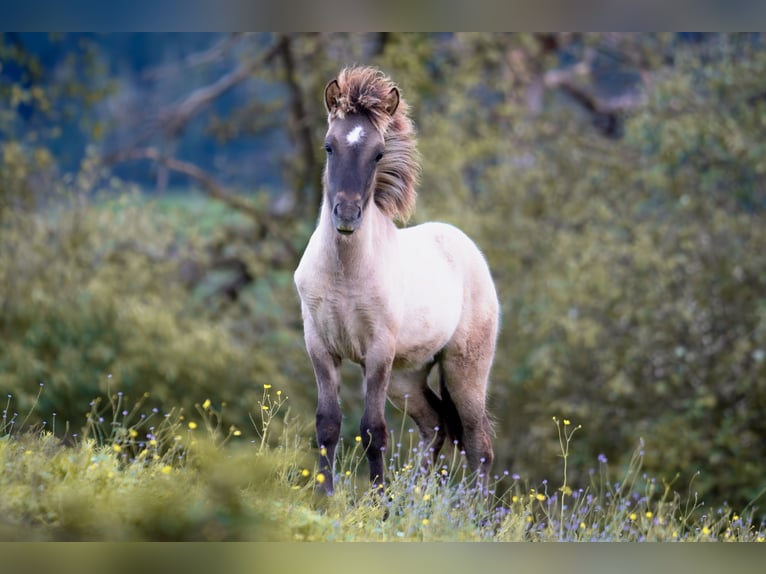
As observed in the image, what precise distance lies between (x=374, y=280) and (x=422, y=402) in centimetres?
109

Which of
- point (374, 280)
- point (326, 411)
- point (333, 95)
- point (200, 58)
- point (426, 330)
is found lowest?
point (326, 411)

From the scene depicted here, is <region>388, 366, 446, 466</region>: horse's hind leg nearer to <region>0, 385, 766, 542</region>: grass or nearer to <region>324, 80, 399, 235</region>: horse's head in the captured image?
<region>0, 385, 766, 542</region>: grass

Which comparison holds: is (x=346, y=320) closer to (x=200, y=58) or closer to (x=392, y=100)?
(x=392, y=100)

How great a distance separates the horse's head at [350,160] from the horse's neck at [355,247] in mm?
100

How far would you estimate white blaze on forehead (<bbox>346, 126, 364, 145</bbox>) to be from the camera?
4.62 m

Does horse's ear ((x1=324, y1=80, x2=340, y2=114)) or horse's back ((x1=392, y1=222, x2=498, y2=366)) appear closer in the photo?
horse's ear ((x1=324, y1=80, x2=340, y2=114))

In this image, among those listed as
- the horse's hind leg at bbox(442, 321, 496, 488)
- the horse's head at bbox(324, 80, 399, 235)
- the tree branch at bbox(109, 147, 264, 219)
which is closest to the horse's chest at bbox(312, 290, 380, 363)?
the horse's head at bbox(324, 80, 399, 235)

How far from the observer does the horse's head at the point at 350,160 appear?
4500mm

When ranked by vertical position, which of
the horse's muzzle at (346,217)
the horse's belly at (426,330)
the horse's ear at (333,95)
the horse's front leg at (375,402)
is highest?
the horse's ear at (333,95)

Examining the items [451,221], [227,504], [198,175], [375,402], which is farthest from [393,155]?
[198,175]

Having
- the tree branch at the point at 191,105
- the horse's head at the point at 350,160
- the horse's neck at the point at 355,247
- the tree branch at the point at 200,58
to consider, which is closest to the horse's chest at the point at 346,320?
the horse's neck at the point at 355,247

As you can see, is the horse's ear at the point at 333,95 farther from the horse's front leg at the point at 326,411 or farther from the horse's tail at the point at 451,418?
the horse's tail at the point at 451,418

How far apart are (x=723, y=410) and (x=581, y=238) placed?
2.66m

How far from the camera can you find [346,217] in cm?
447
